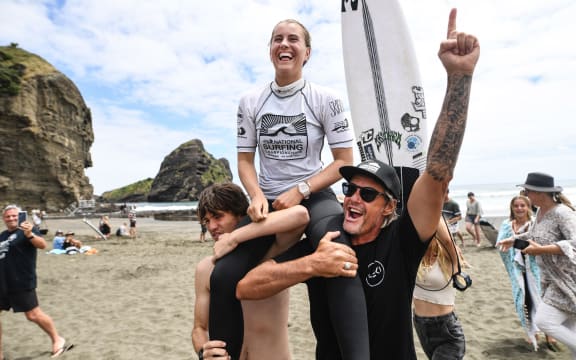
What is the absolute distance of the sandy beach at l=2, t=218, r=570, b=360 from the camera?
5777mm

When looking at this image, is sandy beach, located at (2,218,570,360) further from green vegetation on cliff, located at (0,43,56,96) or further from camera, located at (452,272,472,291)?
green vegetation on cliff, located at (0,43,56,96)

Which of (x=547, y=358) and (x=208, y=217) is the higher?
(x=208, y=217)

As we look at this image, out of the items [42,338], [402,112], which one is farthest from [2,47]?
[402,112]

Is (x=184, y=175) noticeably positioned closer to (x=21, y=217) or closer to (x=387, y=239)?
(x=21, y=217)

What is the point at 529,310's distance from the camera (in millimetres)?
5242

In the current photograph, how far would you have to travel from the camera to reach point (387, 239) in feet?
6.30

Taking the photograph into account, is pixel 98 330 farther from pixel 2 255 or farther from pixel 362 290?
pixel 362 290

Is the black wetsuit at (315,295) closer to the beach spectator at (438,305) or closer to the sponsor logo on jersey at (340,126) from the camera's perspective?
the sponsor logo on jersey at (340,126)

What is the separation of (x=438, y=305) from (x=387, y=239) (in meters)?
1.68

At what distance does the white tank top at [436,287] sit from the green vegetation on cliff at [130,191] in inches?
4099

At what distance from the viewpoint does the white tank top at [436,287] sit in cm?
317

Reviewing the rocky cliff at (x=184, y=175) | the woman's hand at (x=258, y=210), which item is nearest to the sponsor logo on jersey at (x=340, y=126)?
the woman's hand at (x=258, y=210)

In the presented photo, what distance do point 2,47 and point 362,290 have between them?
58.6 meters

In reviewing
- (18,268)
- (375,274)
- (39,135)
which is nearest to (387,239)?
(375,274)
